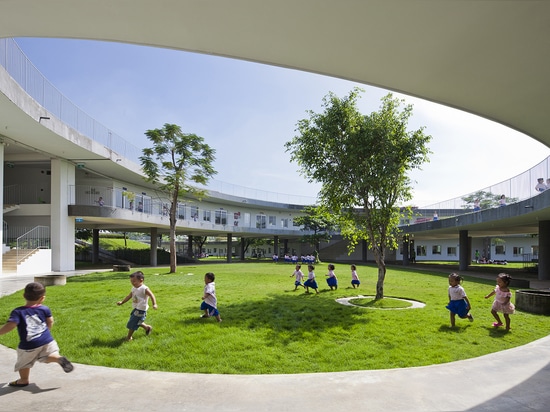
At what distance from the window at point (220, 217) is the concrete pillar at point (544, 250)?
102 ft

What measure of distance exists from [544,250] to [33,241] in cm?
3055

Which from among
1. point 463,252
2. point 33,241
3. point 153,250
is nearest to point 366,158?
point 33,241

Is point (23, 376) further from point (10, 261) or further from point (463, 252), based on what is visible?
point (463, 252)

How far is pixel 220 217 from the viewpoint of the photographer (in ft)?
149

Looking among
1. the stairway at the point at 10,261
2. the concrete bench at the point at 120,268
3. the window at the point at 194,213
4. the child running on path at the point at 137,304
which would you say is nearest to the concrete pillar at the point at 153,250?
the window at the point at 194,213

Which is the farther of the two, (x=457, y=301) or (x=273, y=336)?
(x=457, y=301)

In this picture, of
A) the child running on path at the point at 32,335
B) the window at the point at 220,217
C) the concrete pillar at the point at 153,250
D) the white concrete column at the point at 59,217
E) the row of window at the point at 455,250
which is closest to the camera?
the child running on path at the point at 32,335

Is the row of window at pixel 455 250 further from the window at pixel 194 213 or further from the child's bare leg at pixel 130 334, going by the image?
the child's bare leg at pixel 130 334

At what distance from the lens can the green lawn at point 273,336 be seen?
19.1 ft

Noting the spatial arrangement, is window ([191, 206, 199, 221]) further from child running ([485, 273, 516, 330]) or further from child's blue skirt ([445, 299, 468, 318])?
child running ([485, 273, 516, 330])

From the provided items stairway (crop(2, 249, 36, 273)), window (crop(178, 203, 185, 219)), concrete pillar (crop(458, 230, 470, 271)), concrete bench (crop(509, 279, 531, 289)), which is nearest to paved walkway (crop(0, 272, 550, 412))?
concrete bench (crop(509, 279, 531, 289))

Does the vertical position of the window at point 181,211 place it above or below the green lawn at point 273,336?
above

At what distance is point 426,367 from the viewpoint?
18.2 ft

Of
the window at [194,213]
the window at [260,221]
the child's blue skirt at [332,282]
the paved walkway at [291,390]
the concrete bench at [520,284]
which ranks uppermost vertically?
the window at [194,213]
